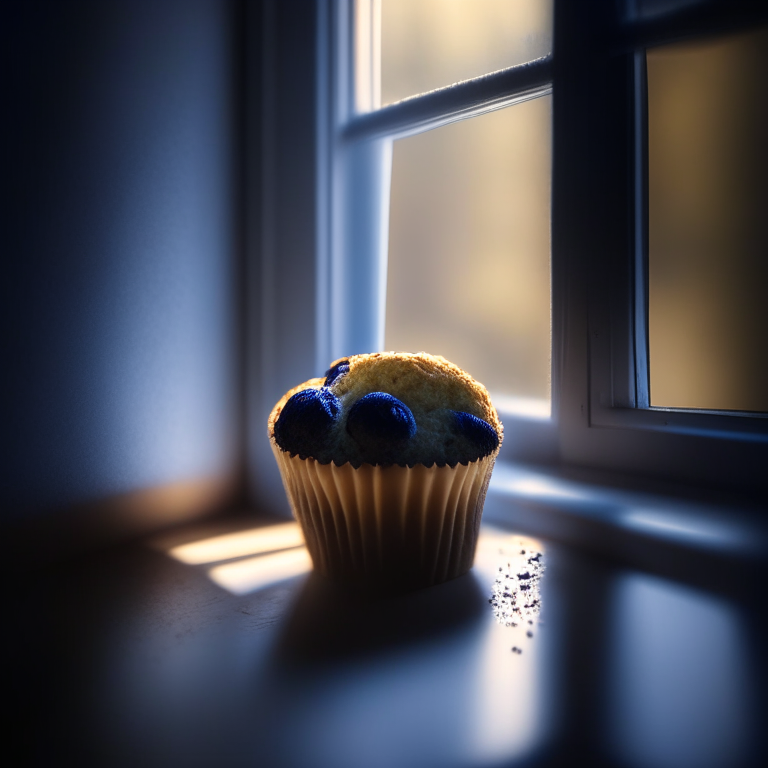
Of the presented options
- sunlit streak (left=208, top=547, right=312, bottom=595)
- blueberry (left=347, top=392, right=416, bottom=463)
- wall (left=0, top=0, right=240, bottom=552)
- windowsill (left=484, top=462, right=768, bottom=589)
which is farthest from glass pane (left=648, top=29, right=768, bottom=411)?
wall (left=0, top=0, right=240, bottom=552)

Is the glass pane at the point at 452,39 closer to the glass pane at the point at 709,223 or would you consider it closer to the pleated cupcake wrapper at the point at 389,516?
the glass pane at the point at 709,223

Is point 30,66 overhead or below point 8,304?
overhead

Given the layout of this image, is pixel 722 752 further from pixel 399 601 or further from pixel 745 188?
pixel 745 188

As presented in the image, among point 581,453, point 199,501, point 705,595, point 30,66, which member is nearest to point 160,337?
point 199,501

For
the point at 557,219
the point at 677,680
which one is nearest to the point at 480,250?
the point at 557,219

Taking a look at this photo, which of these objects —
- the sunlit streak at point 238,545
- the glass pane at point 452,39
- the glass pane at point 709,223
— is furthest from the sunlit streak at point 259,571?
the glass pane at point 452,39

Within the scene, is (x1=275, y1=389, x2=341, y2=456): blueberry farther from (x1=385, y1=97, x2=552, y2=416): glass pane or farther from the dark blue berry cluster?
(x1=385, y1=97, x2=552, y2=416): glass pane
